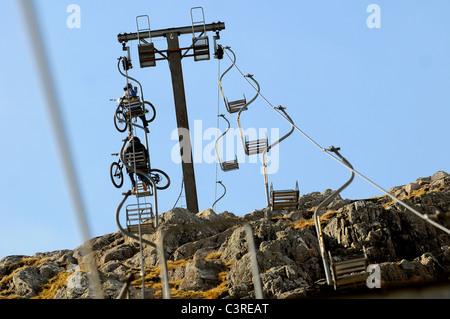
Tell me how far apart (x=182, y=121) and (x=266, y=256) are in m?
8.70

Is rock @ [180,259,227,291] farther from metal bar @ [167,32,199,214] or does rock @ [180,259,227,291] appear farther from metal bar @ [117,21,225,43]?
metal bar @ [117,21,225,43]

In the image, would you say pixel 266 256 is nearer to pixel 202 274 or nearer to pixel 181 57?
pixel 202 274

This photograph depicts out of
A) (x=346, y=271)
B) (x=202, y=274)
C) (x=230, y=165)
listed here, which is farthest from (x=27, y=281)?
(x=346, y=271)

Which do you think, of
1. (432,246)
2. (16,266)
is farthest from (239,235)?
(16,266)

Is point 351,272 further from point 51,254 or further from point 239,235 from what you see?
point 51,254

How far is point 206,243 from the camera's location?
30062mm

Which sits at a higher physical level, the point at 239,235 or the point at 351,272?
the point at 351,272

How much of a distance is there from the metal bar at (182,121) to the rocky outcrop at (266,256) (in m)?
1.11

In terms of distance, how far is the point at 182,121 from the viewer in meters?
32.8

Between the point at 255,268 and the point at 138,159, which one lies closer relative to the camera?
the point at 255,268

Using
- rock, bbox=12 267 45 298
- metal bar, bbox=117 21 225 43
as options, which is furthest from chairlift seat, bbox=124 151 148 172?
metal bar, bbox=117 21 225 43
